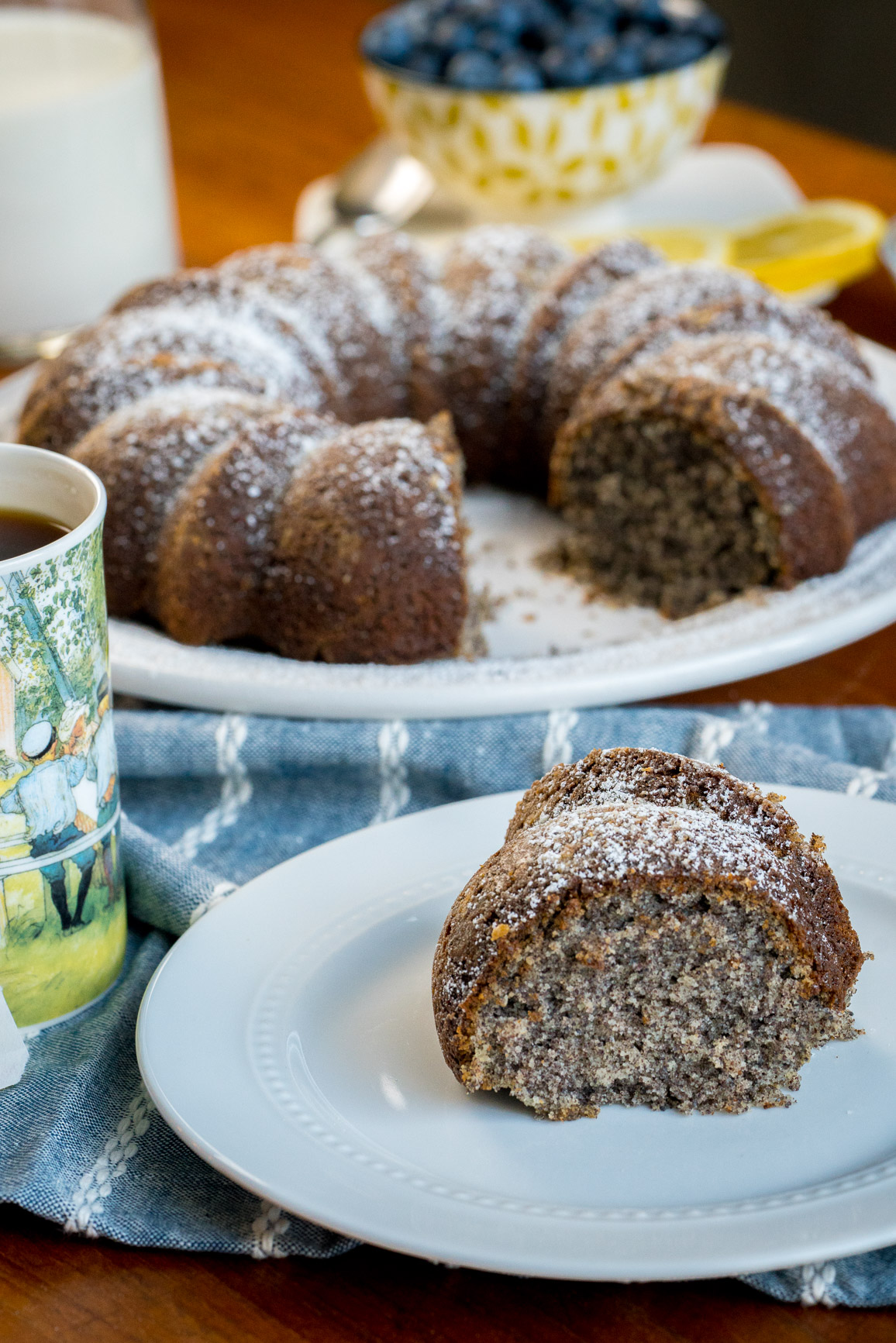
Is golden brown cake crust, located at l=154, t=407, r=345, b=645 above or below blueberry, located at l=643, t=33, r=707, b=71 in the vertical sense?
below

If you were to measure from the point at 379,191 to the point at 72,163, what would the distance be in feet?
1.80

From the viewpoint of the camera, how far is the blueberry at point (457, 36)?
225 centimetres

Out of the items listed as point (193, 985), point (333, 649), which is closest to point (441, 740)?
point (333, 649)

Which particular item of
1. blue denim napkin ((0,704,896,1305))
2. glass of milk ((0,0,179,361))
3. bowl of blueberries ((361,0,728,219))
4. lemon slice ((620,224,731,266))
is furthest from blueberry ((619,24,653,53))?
blue denim napkin ((0,704,896,1305))

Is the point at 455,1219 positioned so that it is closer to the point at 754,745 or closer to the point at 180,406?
the point at 754,745

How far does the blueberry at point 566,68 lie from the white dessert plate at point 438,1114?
144cm

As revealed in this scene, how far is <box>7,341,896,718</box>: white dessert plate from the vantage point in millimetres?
1340

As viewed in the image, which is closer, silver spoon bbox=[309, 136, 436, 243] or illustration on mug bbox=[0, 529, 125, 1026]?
illustration on mug bbox=[0, 529, 125, 1026]

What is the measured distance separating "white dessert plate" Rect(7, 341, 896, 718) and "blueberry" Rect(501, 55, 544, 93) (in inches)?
35.8

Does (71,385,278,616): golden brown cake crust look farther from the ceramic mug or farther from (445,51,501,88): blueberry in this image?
(445,51,501,88): blueberry

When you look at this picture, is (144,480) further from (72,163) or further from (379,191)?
(379,191)

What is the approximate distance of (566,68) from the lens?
7.20 ft

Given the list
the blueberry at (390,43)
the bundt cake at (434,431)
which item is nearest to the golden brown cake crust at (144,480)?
the bundt cake at (434,431)

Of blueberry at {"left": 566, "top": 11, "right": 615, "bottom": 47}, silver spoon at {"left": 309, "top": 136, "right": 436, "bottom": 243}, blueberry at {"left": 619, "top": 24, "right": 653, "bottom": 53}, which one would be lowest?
silver spoon at {"left": 309, "top": 136, "right": 436, "bottom": 243}
